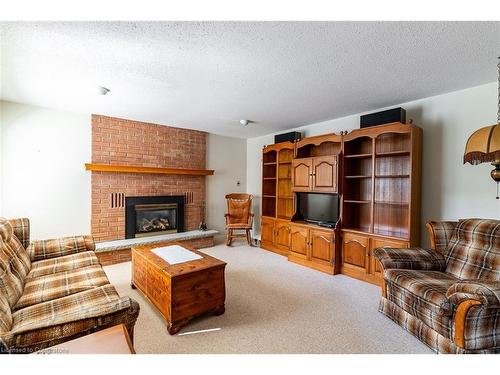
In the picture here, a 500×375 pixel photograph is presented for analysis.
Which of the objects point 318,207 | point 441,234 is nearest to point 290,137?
point 318,207

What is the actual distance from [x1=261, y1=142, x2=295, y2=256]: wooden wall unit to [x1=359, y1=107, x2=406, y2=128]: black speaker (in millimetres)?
1295

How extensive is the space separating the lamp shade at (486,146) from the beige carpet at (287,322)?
1.54 meters

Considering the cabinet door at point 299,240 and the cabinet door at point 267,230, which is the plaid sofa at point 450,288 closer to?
the cabinet door at point 299,240

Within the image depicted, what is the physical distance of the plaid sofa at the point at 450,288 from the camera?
1.50 m

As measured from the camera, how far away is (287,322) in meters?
2.11

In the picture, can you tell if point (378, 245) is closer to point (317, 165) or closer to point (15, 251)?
point (317, 165)

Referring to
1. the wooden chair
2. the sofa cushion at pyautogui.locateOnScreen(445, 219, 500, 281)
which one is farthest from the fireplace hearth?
the sofa cushion at pyautogui.locateOnScreen(445, 219, 500, 281)

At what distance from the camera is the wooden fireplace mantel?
147 inches

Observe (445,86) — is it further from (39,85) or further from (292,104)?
(39,85)

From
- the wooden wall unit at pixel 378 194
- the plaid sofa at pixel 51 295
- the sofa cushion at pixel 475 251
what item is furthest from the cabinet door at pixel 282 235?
the plaid sofa at pixel 51 295

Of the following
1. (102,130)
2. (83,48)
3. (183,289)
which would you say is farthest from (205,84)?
(102,130)

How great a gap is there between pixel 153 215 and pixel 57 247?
1.84 m

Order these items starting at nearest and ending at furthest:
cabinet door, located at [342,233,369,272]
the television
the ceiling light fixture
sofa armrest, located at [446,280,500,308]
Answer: sofa armrest, located at [446,280,500,308] < the ceiling light fixture < cabinet door, located at [342,233,369,272] < the television

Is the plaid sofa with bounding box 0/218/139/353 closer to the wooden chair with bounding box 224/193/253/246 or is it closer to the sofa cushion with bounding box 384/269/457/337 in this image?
the sofa cushion with bounding box 384/269/457/337
